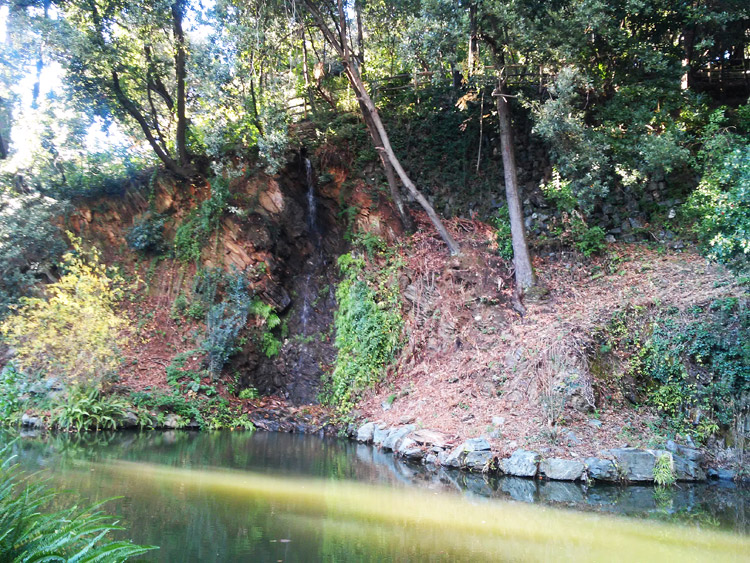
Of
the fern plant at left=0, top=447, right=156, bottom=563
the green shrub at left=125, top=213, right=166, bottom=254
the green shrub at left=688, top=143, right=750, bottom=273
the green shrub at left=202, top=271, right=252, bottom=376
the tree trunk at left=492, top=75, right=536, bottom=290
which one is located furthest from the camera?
the green shrub at left=125, top=213, right=166, bottom=254

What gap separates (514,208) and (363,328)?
5.15 m

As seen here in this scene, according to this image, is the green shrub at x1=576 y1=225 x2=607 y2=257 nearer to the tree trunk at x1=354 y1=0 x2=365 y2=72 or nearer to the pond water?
the pond water

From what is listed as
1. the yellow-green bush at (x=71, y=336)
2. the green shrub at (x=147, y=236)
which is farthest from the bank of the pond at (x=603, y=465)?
the green shrub at (x=147, y=236)

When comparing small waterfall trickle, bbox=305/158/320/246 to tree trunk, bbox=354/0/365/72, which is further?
small waterfall trickle, bbox=305/158/320/246

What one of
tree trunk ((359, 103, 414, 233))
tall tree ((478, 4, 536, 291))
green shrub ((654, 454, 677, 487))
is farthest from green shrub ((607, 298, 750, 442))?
tree trunk ((359, 103, 414, 233))

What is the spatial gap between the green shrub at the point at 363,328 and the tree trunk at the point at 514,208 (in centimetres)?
341

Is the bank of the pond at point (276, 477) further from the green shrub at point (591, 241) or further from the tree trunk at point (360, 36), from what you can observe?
the tree trunk at point (360, 36)

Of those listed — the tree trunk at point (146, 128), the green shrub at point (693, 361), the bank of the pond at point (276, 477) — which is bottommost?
the bank of the pond at point (276, 477)

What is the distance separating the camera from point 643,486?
859 centimetres

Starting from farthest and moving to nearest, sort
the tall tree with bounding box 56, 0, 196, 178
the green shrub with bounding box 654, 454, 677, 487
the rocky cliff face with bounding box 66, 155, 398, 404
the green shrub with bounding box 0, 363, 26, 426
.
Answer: the rocky cliff face with bounding box 66, 155, 398, 404
the tall tree with bounding box 56, 0, 196, 178
the green shrub with bounding box 0, 363, 26, 426
the green shrub with bounding box 654, 454, 677, 487

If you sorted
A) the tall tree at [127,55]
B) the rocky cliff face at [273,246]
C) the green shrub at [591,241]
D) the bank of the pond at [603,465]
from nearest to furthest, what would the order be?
the bank of the pond at [603,465]
the green shrub at [591,241]
the tall tree at [127,55]
the rocky cliff face at [273,246]

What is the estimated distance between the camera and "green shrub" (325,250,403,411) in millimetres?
14164

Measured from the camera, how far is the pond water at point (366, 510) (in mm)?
5254

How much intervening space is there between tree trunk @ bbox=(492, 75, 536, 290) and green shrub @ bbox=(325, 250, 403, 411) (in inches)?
134
